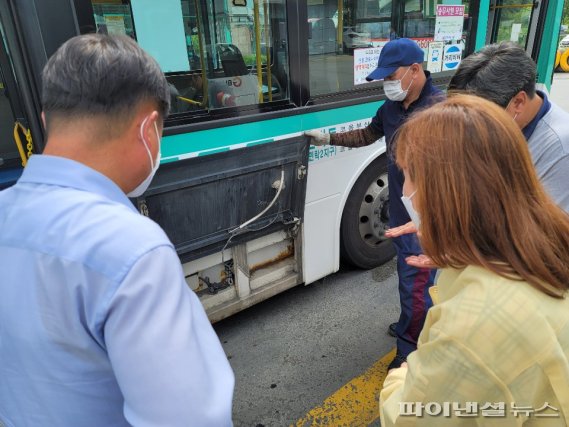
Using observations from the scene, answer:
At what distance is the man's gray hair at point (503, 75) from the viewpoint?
5.61 ft

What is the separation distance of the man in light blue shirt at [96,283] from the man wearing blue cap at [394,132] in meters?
1.60

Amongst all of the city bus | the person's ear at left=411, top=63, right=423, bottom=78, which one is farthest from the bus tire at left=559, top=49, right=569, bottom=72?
the person's ear at left=411, top=63, right=423, bottom=78

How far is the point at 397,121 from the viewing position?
242 centimetres

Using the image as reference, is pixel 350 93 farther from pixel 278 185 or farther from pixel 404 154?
pixel 404 154

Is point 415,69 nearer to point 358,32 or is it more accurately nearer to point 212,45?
point 358,32

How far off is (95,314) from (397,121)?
204 cm

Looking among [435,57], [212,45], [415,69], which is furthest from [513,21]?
[212,45]

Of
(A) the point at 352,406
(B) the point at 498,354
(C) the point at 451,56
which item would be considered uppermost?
(C) the point at 451,56

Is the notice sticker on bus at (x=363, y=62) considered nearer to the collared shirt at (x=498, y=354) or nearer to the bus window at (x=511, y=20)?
the bus window at (x=511, y=20)

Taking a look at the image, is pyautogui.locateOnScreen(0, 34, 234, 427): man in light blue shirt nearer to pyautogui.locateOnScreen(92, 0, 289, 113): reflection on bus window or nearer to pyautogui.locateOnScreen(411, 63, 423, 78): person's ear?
pyautogui.locateOnScreen(92, 0, 289, 113): reflection on bus window

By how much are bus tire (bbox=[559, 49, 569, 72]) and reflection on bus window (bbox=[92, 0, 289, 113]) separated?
19227 millimetres

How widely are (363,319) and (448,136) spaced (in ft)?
7.43

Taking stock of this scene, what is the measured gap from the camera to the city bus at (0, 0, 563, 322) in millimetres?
1898

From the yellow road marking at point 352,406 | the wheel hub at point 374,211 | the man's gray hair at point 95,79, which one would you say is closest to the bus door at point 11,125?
the man's gray hair at point 95,79
